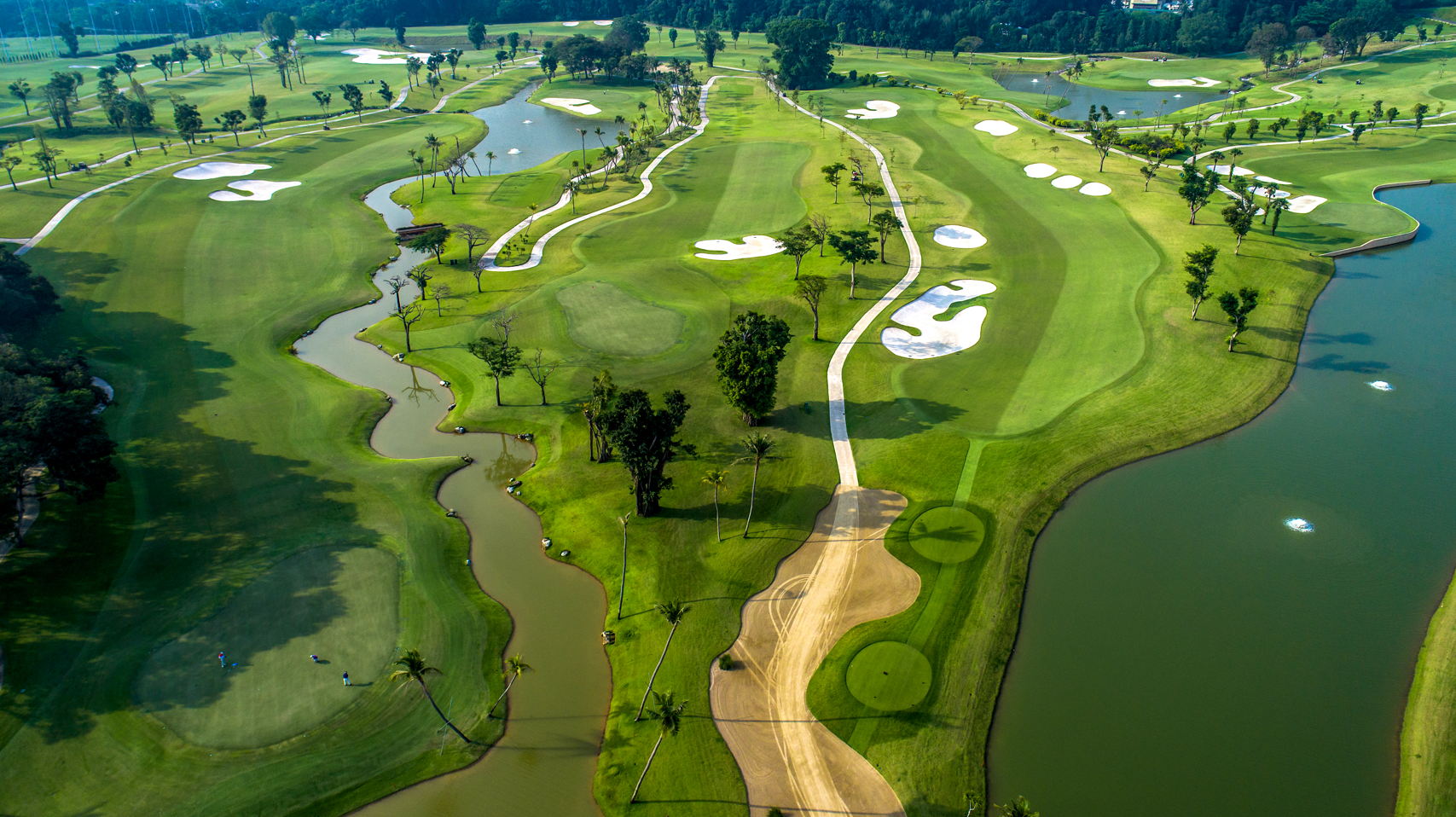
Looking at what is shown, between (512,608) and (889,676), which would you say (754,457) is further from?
(889,676)

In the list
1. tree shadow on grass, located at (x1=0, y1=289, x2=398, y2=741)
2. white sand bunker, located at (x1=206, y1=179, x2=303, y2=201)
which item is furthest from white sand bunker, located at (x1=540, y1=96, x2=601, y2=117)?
tree shadow on grass, located at (x1=0, y1=289, x2=398, y2=741)

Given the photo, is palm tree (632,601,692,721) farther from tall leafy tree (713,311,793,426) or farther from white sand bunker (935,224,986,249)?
white sand bunker (935,224,986,249)

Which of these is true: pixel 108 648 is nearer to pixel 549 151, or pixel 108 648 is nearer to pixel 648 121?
pixel 549 151

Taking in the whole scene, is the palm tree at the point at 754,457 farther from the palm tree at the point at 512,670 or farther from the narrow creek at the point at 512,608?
the palm tree at the point at 512,670

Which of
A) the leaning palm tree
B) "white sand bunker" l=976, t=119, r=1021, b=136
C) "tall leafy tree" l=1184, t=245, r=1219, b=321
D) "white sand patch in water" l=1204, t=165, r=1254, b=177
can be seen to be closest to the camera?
the leaning palm tree

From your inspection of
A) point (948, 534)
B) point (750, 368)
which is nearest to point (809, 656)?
point (948, 534)

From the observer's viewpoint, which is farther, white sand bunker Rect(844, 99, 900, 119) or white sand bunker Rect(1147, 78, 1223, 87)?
white sand bunker Rect(1147, 78, 1223, 87)
